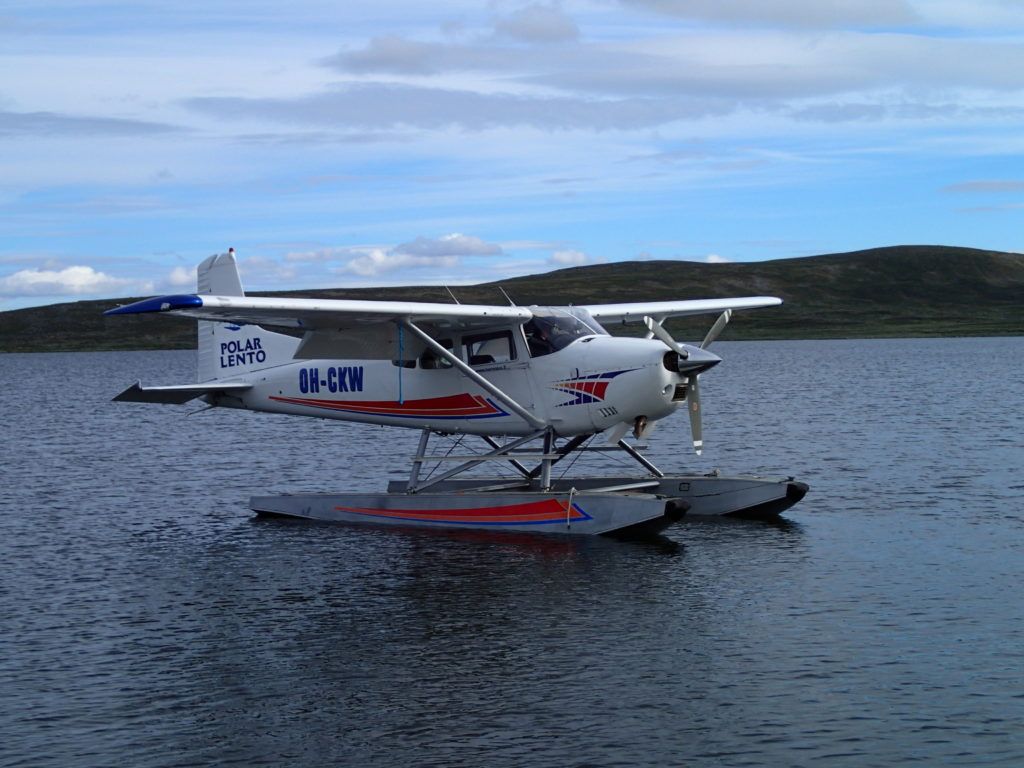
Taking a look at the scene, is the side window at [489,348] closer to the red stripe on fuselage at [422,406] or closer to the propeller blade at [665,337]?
the red stripe on fuselage at [422,406]

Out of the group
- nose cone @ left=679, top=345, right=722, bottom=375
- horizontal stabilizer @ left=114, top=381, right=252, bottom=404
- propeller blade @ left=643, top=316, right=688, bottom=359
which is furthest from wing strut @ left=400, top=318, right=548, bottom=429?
horizontal stabilizer @ left=114, top=381, right=252, bottom=404

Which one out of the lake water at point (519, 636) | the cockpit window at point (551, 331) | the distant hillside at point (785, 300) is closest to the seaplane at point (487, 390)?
the cockpit window at point (551, 331)

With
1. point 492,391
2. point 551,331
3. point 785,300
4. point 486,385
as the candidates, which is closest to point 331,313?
point 486,385

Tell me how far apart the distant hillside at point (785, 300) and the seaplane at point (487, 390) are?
→ 13047 centimetres

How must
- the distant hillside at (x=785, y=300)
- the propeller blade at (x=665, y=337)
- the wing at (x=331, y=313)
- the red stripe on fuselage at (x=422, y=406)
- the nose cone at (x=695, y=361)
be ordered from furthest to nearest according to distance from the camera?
the distant hillside at (x=785, y=300) → the red stripe on fuselage at (x=422, y=406) → the propeller blade at (x=665, y=337) → the nose cone at (x=695, y=361) → the wing at (x=331, y=313)

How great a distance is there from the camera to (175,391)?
22.6 m

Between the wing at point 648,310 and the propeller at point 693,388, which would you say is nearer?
the propeller at point 693,388

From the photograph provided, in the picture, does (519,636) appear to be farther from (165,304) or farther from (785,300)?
(785,300)

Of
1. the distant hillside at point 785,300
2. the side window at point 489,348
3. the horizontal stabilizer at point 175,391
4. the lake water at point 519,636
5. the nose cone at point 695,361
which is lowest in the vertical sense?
the lake water at point 519,636

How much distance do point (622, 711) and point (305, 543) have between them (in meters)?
10.0

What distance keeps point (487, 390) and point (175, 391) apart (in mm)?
6416

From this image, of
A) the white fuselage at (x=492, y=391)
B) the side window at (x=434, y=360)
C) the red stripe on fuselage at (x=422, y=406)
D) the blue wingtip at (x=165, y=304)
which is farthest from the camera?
the side window at (x=434, y=360)

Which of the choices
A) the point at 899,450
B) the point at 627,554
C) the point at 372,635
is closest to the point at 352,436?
the point at 899,450

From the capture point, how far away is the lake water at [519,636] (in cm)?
1058
